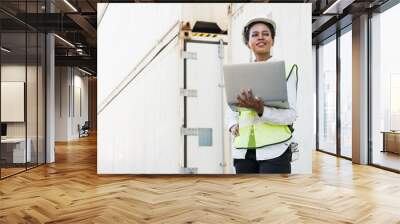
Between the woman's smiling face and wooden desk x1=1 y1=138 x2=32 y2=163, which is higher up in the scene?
the woman's smiling face

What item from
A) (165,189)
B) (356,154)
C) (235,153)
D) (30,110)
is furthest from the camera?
(356,154)

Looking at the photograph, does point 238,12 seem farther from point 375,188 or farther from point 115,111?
point 375,188

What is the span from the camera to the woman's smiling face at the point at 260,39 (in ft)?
18.7

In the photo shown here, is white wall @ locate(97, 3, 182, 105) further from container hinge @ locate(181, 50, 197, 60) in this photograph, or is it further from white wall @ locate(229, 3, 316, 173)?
white wall @ locate(229, 3, 316, 173)

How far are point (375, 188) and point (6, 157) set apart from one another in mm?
6019

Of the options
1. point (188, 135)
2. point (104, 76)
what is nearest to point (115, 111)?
point (104, 76)

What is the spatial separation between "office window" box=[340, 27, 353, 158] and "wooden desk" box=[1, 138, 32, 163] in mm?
6736

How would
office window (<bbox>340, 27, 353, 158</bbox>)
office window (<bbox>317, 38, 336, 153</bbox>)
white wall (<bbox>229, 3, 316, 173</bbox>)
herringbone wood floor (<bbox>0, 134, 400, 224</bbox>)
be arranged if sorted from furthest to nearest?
office window (<bbox>317, 38, 336, 153</bbox>)
office window (<bbox>340, 27, 353, 158</bbox>)
white wall (<bbox>229, 3, 316, 173</bbox>)
herringbone wood floor (<bbox>0, 134, 400, 224</bbox>)

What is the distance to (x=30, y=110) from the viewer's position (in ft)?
24.1

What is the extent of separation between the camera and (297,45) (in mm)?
5922

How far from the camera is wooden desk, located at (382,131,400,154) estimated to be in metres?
7.00

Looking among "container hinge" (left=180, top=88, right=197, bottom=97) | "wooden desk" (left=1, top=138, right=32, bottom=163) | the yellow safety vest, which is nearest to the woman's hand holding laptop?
the yellow safety vest

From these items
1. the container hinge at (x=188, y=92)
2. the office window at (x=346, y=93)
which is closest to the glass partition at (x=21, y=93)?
the container hinge at (x=188, y=92)

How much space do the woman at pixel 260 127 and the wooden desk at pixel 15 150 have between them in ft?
12.9
